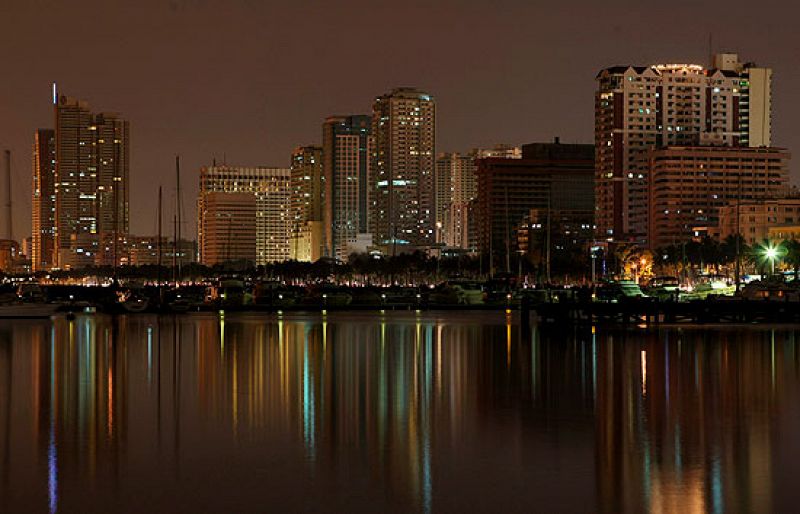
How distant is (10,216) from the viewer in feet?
394

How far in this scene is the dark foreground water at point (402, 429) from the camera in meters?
17.6

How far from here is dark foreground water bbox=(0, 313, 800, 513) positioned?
17.6 metres

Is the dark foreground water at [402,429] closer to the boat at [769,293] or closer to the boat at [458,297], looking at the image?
the boat at [769,293]

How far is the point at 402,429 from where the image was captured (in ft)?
77.3

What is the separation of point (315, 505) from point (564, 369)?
65.2 feet

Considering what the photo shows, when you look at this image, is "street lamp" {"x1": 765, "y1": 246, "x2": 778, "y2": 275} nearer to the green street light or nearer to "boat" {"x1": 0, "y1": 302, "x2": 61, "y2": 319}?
the green street light

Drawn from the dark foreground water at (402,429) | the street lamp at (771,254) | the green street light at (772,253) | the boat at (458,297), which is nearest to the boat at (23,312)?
the boat at (458,297)

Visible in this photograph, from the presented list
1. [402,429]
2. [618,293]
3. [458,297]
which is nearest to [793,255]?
[458,297]

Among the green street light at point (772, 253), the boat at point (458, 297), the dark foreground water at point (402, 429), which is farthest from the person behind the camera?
the green street light at point (772, 253)

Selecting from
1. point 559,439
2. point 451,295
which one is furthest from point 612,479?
point 451,295

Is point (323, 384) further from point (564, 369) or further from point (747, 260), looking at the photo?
point (747, 260)

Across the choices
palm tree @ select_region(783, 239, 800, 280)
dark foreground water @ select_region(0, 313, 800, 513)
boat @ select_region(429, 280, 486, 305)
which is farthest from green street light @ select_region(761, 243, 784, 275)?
dark foreground water @ select_region(0, 313, 800, 513)

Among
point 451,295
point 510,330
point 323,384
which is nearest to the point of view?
point 323,384

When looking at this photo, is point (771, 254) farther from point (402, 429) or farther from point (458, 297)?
point (402, 429)
